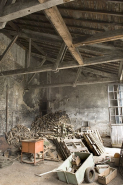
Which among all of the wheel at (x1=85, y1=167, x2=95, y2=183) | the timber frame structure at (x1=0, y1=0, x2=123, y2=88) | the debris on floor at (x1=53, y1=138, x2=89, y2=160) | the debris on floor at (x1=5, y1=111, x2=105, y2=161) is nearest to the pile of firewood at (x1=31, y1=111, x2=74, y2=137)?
the debris on floor at (x1=5, y1=111, x2=105, y2=161)

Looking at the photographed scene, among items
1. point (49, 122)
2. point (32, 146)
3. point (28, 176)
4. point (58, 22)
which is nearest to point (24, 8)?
point (58, 22)

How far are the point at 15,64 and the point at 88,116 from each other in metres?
7.73

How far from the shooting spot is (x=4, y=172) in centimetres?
524

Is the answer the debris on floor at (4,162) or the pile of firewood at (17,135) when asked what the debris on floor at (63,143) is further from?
the debris on floor at (4,162)

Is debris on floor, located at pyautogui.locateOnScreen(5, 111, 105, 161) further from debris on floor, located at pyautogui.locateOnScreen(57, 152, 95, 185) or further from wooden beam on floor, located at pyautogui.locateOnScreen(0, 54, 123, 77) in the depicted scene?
wooden beam on floor, located at pyautogui.locateOnScreen(0, 54, 123, 77)

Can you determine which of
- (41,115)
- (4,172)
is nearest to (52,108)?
(41,115)

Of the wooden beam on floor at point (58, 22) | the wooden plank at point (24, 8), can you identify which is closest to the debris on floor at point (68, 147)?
the wooden beam on floor at point (58, 22)

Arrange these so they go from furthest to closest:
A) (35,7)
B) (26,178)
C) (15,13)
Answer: (26,178), (15,13), (35,7)

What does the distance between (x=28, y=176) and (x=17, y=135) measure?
4419 millimetres

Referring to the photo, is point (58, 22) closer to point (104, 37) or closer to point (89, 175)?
point (104, 37)

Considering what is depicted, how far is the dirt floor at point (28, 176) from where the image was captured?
14.5 ft

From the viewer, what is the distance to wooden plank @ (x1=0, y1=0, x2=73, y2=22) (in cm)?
238

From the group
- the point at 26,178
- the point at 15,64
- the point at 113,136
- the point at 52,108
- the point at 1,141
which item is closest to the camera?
the point at 26,178

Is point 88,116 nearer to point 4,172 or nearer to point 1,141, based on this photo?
point 1,141
